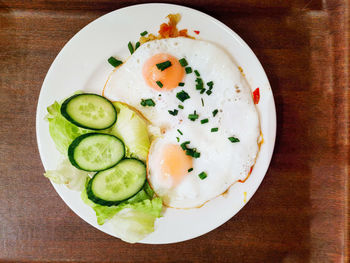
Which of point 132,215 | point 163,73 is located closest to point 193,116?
point 163,73

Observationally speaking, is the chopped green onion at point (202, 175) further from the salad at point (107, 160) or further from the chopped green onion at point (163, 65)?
the chopped green onion at point (163, 65)

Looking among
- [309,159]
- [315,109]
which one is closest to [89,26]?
[315,109]

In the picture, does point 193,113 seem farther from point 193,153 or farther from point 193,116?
point 193,153

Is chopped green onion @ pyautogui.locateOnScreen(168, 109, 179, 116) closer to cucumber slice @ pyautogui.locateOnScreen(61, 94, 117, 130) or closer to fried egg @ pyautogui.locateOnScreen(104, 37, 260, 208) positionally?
fried egg @ pyautogui.locateOnScreen(104, 37, 260, 208)

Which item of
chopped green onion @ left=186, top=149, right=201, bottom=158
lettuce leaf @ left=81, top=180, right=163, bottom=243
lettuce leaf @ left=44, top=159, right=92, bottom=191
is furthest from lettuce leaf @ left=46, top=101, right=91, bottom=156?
chopped green onion @ left=186, top=149, right=201, bottom=158

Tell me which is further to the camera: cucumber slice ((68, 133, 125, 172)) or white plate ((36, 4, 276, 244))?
white plate ((36, 4, 276, 244))

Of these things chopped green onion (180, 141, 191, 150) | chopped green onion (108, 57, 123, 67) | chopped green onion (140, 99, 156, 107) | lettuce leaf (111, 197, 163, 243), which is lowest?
lettuce leaf (111, 197, 163, 243)

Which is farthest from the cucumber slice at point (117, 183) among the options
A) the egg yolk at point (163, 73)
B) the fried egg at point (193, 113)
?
the egg yolk at point (163, 73)
